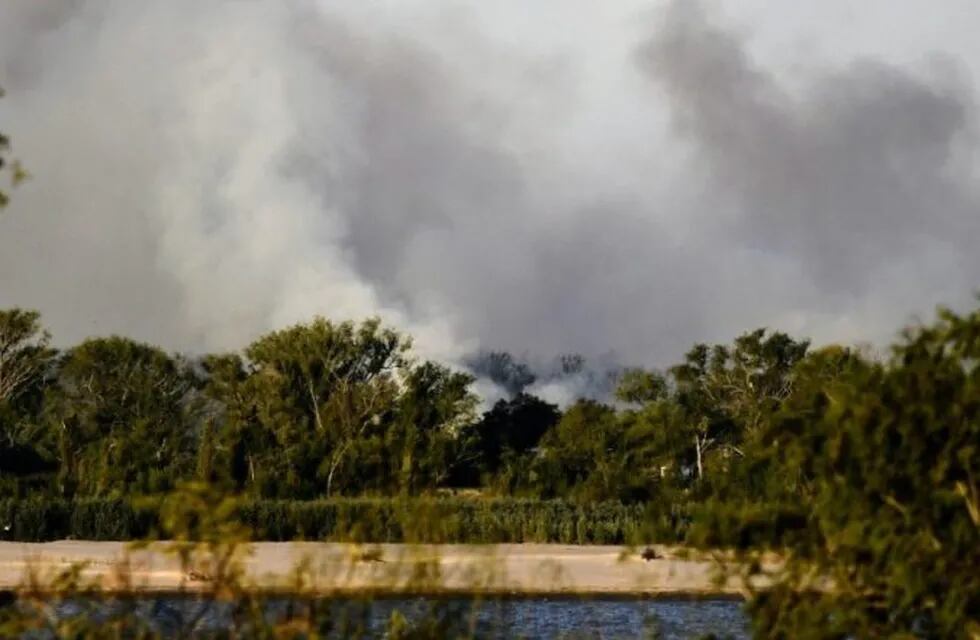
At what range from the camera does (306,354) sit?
70.2 m

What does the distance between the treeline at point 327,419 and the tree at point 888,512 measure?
40.2 metres

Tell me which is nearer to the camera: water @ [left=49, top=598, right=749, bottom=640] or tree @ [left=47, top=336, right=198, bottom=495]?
water @ [left=49, top=598, right=749, bottom=640]

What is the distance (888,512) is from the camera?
23.2 ft

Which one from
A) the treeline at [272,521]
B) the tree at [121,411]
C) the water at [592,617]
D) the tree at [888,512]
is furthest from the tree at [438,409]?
the tree at [888,512]

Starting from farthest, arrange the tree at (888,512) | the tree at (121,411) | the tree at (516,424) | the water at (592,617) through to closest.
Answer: the tree at (516,424)
the tree at (121,411)
the water at (592,617)
the tree at (888,512)

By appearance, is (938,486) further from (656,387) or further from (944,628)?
(656,387)

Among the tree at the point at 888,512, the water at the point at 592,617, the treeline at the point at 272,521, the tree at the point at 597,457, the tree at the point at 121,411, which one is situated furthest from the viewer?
the tree at the point at 121,411

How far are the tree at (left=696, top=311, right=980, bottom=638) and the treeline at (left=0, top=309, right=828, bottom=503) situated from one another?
40.2m

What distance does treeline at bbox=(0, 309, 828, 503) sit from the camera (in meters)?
55.5

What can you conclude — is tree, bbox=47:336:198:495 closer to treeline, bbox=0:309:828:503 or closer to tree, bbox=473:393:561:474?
treeline, bbox=0:309:828:503

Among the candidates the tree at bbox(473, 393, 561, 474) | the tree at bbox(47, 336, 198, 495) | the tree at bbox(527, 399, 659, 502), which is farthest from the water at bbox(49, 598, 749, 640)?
the tree at bbox(473, 393, 561, 474)

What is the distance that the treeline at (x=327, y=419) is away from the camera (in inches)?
2185

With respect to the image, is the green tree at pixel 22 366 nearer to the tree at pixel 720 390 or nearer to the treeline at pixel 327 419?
the treeline at pixel 327 419

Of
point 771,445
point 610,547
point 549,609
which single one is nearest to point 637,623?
point 549,609
